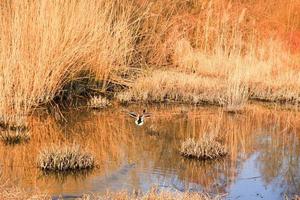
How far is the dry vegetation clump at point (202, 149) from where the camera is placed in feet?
19.9

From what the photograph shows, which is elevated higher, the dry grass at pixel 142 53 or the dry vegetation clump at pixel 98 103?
the dry grass at pixel 142 53

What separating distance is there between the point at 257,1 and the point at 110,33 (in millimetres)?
8490

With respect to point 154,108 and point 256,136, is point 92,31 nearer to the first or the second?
point 154,108

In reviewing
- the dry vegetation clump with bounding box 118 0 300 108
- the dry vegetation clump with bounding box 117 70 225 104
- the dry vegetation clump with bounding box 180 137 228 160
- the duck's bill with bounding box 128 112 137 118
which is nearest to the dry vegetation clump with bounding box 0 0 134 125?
the dry vegetation clump with bounding box 117 70 225 104

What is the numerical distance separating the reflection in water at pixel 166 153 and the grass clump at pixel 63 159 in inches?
4.0

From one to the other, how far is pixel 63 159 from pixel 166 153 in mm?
1381

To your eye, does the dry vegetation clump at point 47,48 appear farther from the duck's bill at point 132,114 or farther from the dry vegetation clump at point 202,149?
the dry vegetation clump at point 202,149

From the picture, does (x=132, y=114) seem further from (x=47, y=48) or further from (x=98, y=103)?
(x=47, y=48)

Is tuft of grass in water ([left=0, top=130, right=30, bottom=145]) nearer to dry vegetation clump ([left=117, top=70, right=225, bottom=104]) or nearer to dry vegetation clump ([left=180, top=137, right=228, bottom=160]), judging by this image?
dry vegetation clump ([left=180, top=137, right=228, bottom=160])

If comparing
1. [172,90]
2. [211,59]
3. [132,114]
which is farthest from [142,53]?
[132,114]

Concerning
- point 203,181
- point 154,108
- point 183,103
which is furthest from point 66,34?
point 203,181

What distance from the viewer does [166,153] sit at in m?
6.26

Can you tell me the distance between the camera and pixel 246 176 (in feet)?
18.8

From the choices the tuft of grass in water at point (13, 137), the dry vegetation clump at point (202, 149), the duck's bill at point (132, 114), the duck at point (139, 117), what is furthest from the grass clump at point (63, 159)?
the duck's bill at point (132, 114)
